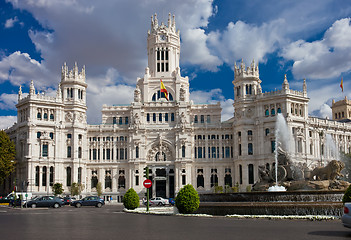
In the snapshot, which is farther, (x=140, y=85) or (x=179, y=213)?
(x=140, y=85)

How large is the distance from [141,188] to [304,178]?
192ft

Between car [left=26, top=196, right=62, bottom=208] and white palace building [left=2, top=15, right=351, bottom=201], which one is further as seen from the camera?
white palace building [left=2, top=15, right=351, bottom=201]

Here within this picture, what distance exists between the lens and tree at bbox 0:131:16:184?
91938mm

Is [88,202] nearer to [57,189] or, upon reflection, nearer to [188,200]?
[57,189]

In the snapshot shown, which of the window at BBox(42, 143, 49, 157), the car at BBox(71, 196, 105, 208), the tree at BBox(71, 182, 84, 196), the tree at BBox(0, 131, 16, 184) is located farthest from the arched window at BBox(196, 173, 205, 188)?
the tree at BBox(0, 131, 16, 184)

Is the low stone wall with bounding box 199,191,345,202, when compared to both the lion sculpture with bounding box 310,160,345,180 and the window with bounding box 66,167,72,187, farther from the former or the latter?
the window with bounding box 66,167,72,187

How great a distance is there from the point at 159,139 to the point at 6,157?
33.7 meters

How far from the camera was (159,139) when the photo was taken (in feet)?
333

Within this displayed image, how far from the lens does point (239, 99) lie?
3868 inches

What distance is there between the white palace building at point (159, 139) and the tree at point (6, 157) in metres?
2.60

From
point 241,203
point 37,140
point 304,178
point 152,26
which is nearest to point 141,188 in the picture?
point 37,140

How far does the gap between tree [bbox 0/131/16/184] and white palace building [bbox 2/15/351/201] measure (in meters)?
2.60

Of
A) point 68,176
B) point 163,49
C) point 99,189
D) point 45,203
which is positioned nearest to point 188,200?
point 45,203

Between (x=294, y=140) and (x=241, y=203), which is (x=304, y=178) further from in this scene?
(x=294, y=140)
